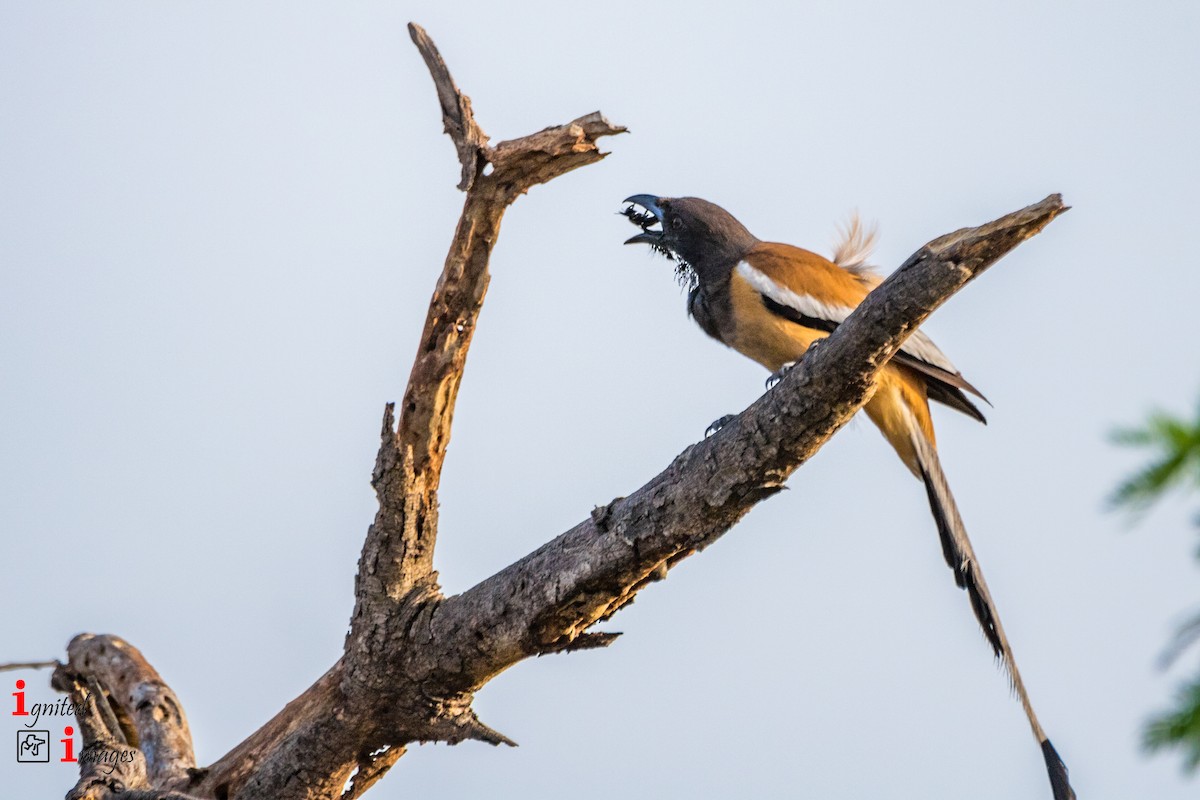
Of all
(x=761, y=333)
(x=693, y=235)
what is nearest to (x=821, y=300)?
(x=761, y=333)

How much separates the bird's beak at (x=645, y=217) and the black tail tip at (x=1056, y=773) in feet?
11.8

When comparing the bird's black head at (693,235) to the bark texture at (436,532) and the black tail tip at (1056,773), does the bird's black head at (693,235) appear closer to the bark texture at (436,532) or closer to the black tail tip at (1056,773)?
the bark texture at (436,532)

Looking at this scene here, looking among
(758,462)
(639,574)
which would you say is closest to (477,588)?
(639,574)

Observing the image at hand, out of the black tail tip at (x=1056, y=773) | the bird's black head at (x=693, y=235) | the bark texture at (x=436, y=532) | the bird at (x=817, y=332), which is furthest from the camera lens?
the bird's black head at (x=693, y=235)

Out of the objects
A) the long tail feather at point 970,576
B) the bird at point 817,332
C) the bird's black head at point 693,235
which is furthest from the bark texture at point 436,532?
the bird's black head at point 693,235

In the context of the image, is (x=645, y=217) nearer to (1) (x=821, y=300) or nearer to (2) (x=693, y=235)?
(2) (x=693, y=235)

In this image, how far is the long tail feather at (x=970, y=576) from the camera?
15.7ft

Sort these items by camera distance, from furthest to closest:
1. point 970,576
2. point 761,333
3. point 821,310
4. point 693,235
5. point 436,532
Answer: point 693,235, point 761,333, point 821,310, point 970,576, point 436,532

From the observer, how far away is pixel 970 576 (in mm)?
5488

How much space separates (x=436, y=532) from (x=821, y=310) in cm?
234

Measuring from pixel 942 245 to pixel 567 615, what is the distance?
191 cm

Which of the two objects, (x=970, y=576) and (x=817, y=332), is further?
(x=817, y=332)

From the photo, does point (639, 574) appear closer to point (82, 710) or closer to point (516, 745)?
point (516, 745)

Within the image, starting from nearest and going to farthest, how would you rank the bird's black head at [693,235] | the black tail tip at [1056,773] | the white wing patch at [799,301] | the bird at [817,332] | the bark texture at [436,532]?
the bark texture at [436,532]
the black tail tip at [1056,773]
the bird at [817,332]
the white wing patch at [799,301]
the bird's black head at [693,235]
